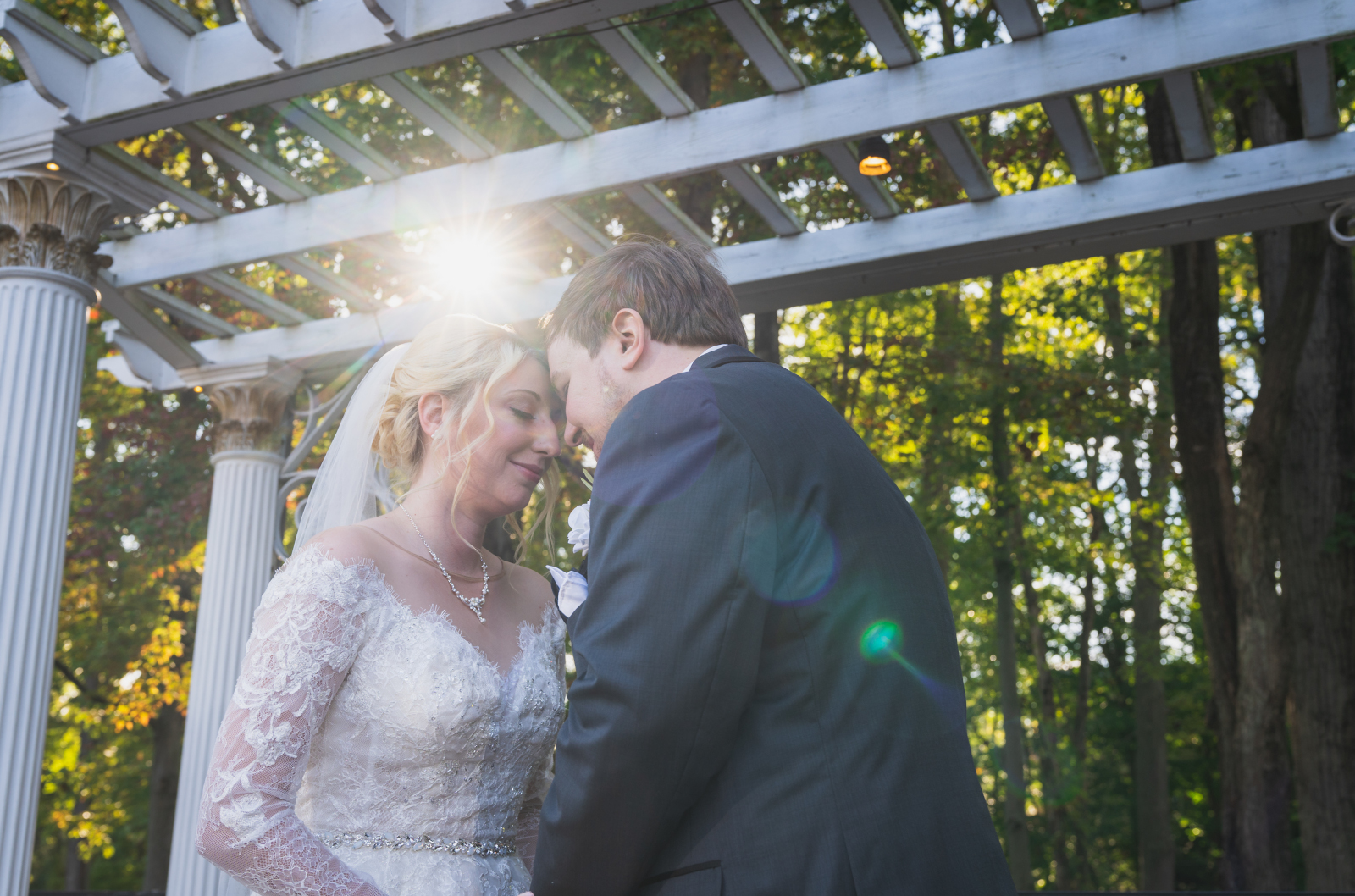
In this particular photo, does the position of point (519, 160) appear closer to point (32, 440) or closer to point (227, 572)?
point (32, 440)

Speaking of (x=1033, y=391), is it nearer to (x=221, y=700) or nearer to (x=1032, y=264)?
(x=1032, y=264)

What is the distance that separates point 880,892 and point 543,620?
5.32 feet

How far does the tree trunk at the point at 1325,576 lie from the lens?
27.5ft

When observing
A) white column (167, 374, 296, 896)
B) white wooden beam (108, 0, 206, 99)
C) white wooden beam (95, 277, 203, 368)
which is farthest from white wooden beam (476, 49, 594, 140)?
white column (167, 374, 296, 896)

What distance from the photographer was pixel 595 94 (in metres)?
10.1

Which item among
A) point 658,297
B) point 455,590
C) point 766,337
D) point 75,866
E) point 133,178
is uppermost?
point 766,337

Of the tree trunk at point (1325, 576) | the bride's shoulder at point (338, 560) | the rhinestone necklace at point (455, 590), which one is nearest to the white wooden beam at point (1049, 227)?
the rhinestone necklace at point (455, 590)

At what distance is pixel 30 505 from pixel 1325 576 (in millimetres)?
9047

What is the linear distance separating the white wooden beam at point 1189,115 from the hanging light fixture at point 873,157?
3.86 feet

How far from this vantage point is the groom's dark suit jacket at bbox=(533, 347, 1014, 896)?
169cm

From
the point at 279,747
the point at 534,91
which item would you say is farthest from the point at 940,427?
the point at 279,747

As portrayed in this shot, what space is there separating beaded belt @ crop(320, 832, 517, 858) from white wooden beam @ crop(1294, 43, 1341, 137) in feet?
12.8

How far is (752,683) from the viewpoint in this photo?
174 centimetres

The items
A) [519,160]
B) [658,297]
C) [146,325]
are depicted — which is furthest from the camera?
[146,325]
